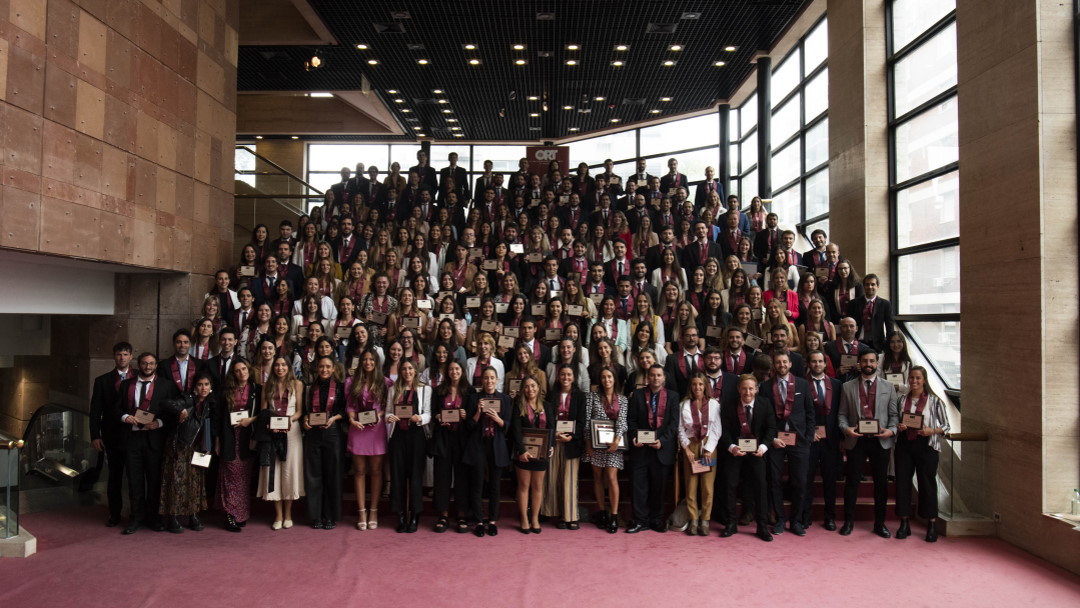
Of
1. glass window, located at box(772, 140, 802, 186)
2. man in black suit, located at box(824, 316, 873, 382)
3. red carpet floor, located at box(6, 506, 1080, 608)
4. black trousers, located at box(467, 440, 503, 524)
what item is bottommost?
red carpet floor, located at box(6, 506, 1080, 608)

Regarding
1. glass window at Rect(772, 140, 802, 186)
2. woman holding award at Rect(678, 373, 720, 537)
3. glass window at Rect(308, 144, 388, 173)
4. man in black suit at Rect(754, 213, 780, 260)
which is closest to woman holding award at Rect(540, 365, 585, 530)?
woman holding award at Rect(678, 373, 720, 537)

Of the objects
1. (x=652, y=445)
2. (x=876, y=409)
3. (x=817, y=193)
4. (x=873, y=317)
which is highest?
(x=817, y=193)

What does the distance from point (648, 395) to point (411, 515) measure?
2.64m

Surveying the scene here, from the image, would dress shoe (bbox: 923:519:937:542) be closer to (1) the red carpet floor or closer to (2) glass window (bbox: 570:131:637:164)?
(1) the red carpet floor

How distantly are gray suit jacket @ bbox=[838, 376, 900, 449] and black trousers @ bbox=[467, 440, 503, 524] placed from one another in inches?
139

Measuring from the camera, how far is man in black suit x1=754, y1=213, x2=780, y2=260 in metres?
10.5

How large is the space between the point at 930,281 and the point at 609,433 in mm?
5154

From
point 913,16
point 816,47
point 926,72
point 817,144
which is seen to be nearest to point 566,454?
point 926,72

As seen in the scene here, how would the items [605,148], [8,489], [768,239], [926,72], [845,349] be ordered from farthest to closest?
1. [605,148]
2. [768,239]
3. [926,72]
4. [845,349]
5. [8,489]

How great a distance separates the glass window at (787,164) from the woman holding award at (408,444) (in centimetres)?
949

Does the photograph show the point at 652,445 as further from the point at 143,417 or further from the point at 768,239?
the point at 143,417

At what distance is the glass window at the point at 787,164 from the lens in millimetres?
13820

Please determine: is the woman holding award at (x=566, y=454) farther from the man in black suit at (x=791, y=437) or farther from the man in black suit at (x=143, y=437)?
the man in black suit at (x=143, y=437)

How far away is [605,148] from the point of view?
21.4 metres
